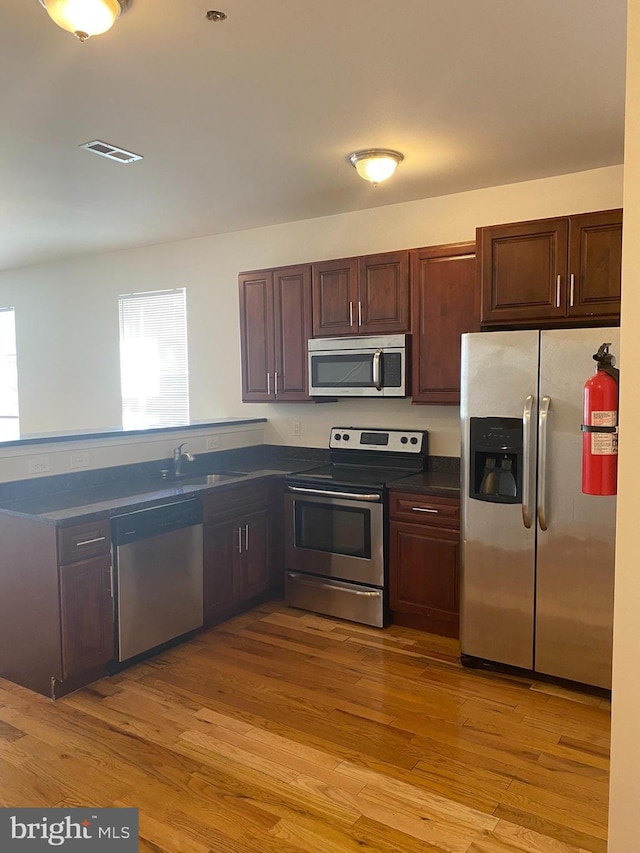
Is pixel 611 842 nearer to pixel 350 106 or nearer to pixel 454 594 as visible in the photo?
pixel 454 594

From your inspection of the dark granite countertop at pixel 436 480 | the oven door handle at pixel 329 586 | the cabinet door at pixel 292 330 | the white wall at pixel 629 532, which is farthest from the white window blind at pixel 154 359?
the white wall at pixel 629 532

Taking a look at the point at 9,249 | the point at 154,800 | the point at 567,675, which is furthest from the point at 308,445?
the point at 9,249

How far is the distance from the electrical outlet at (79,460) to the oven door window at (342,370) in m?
1.55

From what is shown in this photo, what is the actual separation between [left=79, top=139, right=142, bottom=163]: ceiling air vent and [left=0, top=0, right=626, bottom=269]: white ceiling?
0.21ft

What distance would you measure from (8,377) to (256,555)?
4318 mm

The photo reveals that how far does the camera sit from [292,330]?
179 inches

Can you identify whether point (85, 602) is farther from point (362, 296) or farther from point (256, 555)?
point (362, 296)

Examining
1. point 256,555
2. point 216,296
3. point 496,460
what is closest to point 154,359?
point 216,296

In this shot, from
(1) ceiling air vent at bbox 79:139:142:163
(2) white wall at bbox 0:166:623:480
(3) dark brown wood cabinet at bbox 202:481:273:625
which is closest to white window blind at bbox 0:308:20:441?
(2) white wall at bbox 0:166:623:480

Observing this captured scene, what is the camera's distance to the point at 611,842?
136 cm

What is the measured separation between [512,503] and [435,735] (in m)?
1.13

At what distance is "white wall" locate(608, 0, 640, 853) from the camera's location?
1.26 meters

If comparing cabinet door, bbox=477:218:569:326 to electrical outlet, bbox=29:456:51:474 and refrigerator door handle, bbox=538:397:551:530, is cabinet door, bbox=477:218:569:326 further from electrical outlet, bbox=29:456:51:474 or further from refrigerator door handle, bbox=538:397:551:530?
electrical outlet, bbox=29:456:51:474

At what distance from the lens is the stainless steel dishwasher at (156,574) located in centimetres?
332
